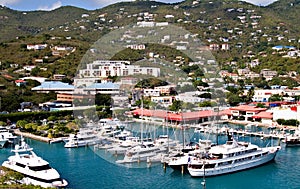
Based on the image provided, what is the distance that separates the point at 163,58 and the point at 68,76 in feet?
24.4

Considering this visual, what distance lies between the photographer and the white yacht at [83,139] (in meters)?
13.7

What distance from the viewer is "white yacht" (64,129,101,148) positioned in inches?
540

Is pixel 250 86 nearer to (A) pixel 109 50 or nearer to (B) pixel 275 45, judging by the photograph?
(A) pixel 109 50

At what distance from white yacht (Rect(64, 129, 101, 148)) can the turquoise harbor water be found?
133 centimetres

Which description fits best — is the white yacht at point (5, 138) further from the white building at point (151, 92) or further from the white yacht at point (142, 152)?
the white building at point (151, 92)

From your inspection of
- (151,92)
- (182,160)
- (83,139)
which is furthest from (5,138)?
(151,92)

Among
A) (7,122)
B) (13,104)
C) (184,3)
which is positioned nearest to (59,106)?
(13,104)

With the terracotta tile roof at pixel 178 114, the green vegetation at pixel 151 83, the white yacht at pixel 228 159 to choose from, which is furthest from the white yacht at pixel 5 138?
the green vegetation at pixel 151 83

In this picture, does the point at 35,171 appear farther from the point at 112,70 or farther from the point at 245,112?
the point at 112,70

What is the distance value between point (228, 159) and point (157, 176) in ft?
5.77

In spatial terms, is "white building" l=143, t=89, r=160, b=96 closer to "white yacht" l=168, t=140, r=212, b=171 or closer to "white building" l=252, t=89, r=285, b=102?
"white building" l=252, t=89, r=285, b=102

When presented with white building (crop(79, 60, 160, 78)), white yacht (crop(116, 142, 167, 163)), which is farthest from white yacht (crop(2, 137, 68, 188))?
white building (crop(79, 60, 160, 78))

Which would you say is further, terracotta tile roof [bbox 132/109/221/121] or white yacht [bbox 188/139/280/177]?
terracotta tile roof [bbox 132/109/221/121]

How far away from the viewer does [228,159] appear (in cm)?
1067
